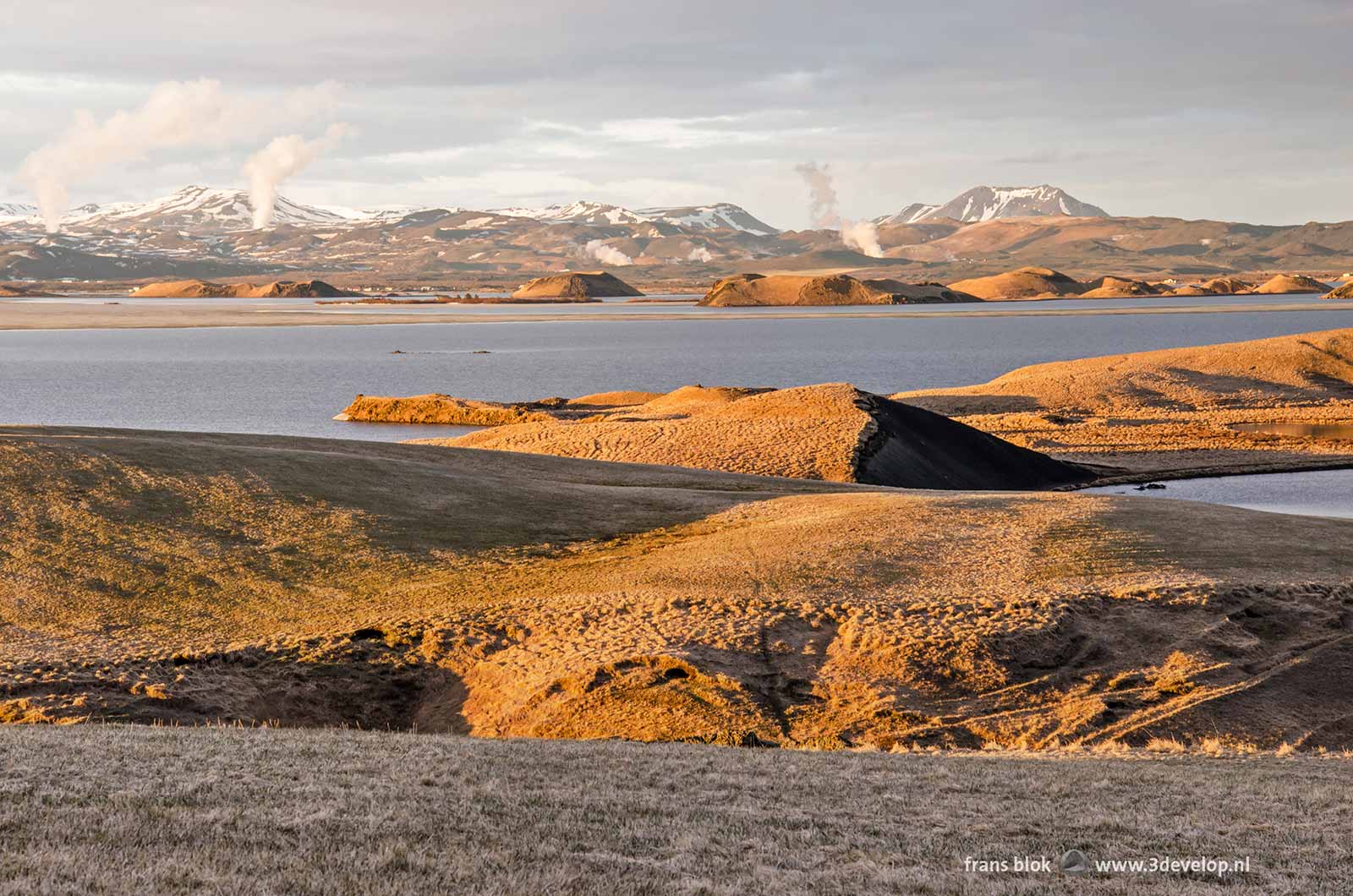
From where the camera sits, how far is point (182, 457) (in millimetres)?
31516

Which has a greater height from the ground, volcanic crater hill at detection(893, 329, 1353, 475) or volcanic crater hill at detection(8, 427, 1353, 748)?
volcanic crater hill at detection(8, 427, 1353, 748)

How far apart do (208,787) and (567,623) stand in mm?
10889

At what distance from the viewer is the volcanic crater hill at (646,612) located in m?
19.4

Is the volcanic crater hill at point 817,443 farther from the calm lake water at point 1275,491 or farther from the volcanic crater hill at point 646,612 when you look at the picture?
the volcanic crater hill at point 646,612

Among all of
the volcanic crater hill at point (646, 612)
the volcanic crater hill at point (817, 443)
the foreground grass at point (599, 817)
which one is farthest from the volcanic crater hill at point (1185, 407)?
the foreground grass at point (599, 817)

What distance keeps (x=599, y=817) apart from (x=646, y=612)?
11.3 m

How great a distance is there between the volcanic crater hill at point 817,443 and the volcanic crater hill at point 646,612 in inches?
886

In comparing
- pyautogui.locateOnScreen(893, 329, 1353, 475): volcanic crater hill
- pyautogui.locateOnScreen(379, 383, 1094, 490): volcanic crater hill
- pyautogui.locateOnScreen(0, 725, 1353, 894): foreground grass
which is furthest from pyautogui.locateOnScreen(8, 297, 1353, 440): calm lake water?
pyautogui.locateOnScreen(0, 725, 1353, 894): foreground grass

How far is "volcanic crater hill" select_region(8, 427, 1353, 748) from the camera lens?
63.6 feet

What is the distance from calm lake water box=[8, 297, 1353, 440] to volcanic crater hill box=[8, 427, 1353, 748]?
163 ft

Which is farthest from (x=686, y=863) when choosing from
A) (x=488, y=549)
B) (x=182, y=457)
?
(x=182, y=457)

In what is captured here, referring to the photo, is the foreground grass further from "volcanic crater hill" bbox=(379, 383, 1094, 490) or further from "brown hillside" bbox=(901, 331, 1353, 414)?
"brown hillside" bbox=(901, 331, 1353, 414)

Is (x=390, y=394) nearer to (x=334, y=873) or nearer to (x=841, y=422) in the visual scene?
(x=841, y=422)

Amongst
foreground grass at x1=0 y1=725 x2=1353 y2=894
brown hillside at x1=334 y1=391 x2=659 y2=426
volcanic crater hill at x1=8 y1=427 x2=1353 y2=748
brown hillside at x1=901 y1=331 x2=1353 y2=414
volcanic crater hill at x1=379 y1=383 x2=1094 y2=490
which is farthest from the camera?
brown hillside at x1=901 y1=331 x2=1353 y2=414
